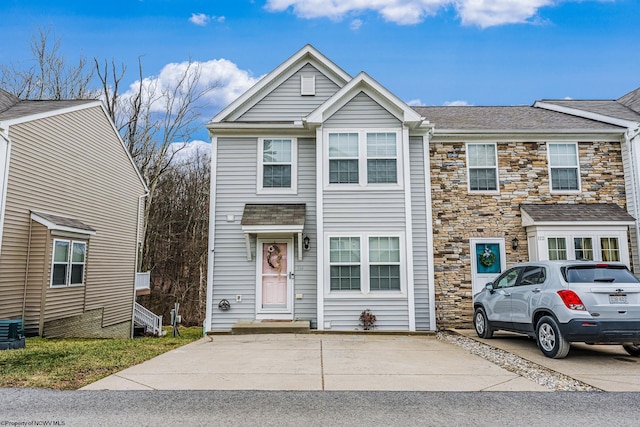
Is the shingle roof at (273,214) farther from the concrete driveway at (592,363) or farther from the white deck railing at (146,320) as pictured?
the white deck railing at (146,320)

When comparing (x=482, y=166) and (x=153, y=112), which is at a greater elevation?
(x=153, y=112)

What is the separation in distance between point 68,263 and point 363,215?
9142mm

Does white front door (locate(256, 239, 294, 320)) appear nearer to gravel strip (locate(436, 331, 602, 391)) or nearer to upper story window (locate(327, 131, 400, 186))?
upper story window (locate(327, 131, 400, 186))

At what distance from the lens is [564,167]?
1173cm

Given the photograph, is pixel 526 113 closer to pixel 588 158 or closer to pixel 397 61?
pixel 588 158

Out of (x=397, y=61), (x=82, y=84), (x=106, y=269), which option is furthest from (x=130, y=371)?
(x=82, y=84)

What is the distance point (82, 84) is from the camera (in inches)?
1033

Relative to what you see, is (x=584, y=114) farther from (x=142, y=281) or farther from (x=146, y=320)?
(x=146, y=320)

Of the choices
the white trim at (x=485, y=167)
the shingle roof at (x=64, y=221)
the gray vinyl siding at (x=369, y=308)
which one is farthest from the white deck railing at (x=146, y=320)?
the white trim at (x=485, y=167)

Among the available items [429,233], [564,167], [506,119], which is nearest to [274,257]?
[429,233]

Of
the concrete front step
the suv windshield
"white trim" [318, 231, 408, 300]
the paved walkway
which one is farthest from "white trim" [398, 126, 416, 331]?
the suv windshield

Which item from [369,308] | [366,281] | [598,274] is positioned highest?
[598,274]

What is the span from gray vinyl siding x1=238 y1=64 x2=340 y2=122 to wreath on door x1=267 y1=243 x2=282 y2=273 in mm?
3562

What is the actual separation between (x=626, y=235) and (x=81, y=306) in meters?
16.3
